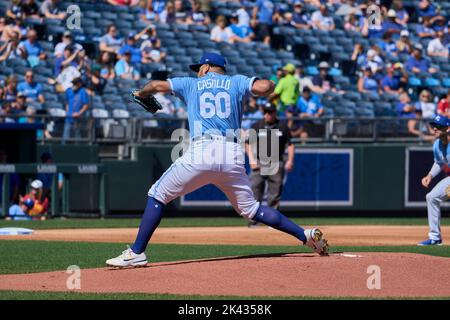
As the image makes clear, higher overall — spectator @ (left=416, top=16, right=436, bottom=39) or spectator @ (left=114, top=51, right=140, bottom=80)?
spectator @ (left=416, top=16, right=436, bottom=39)

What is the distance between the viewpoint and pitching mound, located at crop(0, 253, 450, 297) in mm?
8547

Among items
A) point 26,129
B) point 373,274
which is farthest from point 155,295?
point 26,129

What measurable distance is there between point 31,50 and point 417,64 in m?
9.57

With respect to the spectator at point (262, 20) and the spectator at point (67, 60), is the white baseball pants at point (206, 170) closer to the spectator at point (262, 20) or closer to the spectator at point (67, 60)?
the spectator at point (67, 60)

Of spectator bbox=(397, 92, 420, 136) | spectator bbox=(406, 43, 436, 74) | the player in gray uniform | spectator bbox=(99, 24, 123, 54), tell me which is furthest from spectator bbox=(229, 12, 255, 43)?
the player in gray uniform

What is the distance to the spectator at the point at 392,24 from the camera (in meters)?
25.1

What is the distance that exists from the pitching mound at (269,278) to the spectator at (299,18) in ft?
49.7

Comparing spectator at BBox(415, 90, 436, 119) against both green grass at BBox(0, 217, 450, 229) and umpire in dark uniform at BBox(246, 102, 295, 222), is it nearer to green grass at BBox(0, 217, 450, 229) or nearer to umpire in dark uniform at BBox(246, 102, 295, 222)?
green grass at BBox(0, 217, 450, 229)

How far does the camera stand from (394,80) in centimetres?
2364

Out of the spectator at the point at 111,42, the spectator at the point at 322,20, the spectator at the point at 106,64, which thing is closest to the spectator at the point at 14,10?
the spectator at the point at 111,42

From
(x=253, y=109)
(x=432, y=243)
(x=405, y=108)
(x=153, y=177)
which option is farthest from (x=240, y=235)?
(x=405, y=108)

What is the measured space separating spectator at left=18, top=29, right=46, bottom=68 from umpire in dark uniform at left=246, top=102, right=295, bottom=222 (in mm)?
5792

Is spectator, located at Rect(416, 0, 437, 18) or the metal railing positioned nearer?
the metal railing
